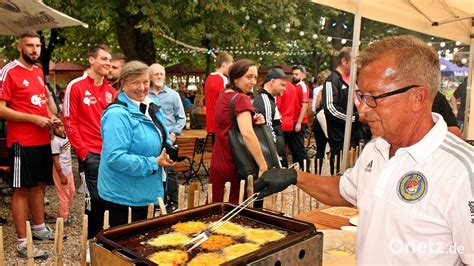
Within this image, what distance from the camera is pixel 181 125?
236 inches

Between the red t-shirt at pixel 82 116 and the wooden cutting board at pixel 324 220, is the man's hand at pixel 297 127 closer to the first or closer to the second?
the red t-shirt at pixel 82 116

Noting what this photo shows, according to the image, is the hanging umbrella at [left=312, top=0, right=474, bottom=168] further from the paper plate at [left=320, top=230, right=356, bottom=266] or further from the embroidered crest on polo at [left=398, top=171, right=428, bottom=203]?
the embroidered crest on polo at [left=398, top=171, right=428, bottom=203]

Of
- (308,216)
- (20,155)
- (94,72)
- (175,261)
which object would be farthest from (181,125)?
(175,261)

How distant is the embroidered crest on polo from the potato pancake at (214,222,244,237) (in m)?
0.78

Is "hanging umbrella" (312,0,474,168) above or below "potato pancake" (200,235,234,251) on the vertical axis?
above

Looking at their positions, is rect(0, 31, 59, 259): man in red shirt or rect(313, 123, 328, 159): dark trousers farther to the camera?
rect(313, 123, 328, 159): dark trousers

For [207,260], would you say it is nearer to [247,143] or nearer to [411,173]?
[411,173]

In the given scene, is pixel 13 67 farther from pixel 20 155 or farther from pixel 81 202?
pixel 81 202

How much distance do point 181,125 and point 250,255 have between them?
4573mm

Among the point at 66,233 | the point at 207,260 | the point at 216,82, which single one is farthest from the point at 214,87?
the point at 207,260

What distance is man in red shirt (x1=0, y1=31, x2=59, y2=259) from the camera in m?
4.22

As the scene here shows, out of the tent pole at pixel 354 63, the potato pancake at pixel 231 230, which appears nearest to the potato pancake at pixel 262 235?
the potato pancake at pixel 231 230

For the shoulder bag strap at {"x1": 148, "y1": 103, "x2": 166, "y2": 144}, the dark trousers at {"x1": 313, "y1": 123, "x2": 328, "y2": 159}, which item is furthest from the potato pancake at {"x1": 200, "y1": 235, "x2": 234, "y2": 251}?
the dark trousers at {"x1": 313, "y1": 123, "x2": 328, "y2": 159}

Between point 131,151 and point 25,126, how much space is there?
186 centimetres
